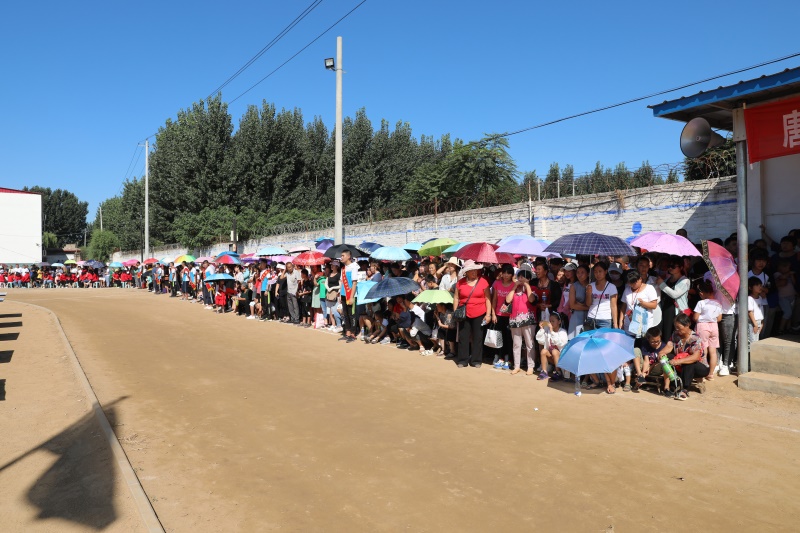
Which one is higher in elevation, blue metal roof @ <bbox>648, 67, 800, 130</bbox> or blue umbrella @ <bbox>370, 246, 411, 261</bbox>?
blue metal roof @ <bbox>648, 67, 800, 130</bbox>

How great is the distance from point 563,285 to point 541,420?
11.6ft

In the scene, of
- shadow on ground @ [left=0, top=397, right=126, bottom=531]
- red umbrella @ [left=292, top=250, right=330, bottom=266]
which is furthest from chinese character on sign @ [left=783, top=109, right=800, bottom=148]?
red umbrella @ [left=292, top=250, right=330, bottom=266]

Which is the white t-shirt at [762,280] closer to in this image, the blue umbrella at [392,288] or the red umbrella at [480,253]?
the red umbrella at [480,253]

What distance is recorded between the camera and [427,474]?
512 centimetres

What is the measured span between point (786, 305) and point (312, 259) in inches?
444

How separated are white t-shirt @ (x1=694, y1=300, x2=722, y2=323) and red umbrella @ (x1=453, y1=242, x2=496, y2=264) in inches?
136

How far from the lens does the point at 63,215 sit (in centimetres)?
10481

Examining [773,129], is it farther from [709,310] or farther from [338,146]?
[338,146]

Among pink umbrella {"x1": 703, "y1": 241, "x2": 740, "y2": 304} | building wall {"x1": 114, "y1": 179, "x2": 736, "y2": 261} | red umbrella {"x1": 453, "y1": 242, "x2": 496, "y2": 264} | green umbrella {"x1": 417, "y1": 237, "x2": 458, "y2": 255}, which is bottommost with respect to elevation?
pink umbrella {"x1": 703, "y1": 241, "x2": 740, "y2": 304}

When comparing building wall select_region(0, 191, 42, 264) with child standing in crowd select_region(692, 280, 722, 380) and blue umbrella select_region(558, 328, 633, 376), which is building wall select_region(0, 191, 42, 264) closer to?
blue umbrella select_region(558, 328, 633, 376)

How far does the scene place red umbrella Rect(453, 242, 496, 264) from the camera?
34.0 feet

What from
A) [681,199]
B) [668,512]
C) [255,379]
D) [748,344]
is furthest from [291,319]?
[668,512]

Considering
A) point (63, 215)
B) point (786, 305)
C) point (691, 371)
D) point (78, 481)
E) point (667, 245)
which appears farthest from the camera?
point (63, 215)

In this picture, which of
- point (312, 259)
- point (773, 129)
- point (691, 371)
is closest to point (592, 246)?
point (691, 371)
